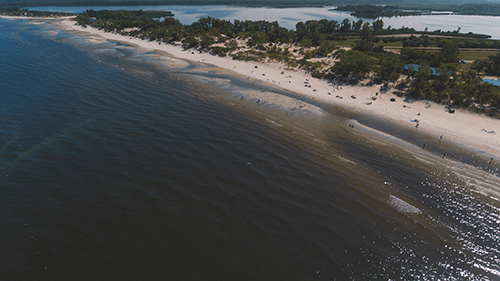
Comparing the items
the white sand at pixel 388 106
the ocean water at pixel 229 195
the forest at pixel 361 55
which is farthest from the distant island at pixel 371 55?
the ocean water at pixel 229 195

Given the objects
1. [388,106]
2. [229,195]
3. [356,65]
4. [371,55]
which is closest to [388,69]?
[356,65]

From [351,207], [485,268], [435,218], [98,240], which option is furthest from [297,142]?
[98,240]

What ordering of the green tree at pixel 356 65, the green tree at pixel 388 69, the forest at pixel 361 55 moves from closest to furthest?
the forest at pixel 361 55, the green tree at pixel 388 69, the green tree at pixel 356 65

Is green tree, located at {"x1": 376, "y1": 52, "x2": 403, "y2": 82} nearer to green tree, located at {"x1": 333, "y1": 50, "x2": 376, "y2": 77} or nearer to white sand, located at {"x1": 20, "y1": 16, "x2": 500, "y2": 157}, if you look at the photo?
green tree, located at {"x1": 333, "y1": 50, "x2": 376, "y2": 77}

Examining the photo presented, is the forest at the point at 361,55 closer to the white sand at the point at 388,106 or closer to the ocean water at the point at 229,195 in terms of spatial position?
the white sand at the point at 388,106

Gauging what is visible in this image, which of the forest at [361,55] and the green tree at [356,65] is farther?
the green tree at [356,65]

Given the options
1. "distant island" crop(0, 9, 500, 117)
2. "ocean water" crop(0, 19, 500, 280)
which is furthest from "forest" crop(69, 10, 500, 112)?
"ocean water" crop(0, 19, 500, 280)
